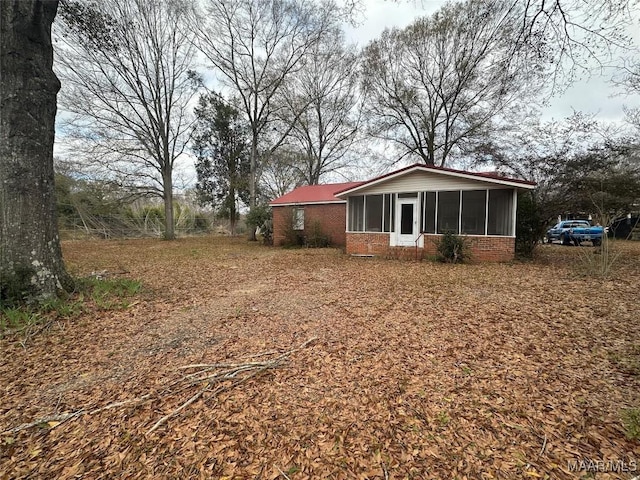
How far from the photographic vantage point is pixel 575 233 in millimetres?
15453

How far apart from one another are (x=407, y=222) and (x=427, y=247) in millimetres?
1225

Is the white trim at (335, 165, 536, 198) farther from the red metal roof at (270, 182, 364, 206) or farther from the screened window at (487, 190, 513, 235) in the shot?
the red metal roof at (270, 182, 364, 206)

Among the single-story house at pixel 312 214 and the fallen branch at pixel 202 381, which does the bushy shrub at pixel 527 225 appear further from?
the fallen branch at pixel 202 381

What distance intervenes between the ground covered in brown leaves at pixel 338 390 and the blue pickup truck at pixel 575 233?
13.4 metres

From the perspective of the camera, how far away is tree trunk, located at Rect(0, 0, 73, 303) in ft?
13.3

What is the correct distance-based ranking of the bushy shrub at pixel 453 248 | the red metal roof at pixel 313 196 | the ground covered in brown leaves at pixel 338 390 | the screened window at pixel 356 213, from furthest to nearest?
1. the red metal roof at pixel 313 196
2. the screened window at pixel 356 213
3. the bushy shrub at pixel 453 248
4. the ground covered in brown leaves at pixel 338 390

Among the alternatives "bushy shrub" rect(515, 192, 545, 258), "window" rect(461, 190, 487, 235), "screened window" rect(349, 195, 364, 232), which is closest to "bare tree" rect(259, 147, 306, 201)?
"screened window" rect(349, 195, 364, 232)

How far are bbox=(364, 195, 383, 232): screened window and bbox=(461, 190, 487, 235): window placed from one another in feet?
9.96

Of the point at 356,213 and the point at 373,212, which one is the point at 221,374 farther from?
the point at 356,213

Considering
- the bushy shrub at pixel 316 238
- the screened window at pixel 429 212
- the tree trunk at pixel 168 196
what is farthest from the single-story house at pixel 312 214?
the tree trunk at pixel 168 196

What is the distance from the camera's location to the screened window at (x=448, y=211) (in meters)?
9.80

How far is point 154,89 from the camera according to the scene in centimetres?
1673

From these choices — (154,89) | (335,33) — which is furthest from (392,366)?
(154,89)

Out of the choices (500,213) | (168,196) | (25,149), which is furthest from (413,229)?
(168,196)
